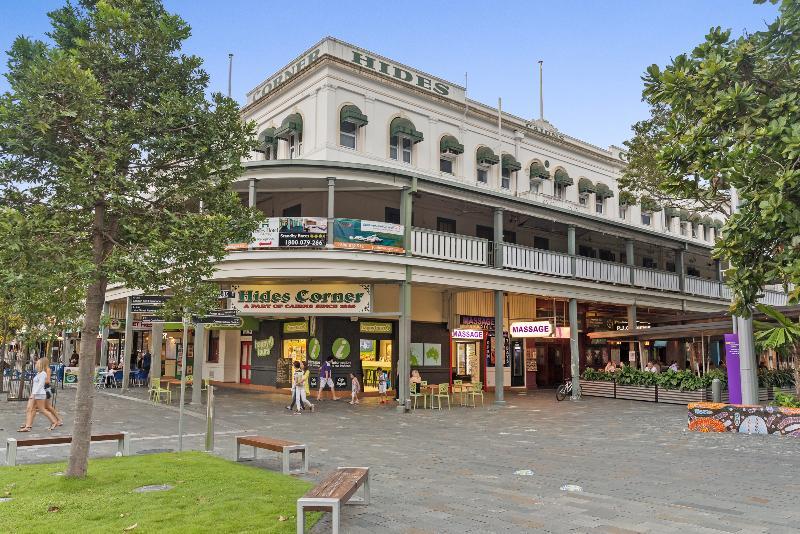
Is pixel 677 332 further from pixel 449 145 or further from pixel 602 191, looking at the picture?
pixel 449 145

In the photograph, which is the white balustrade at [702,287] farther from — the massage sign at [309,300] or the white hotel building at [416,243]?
the massage sign at [309,300]

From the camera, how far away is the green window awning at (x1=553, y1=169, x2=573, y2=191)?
30984 mm

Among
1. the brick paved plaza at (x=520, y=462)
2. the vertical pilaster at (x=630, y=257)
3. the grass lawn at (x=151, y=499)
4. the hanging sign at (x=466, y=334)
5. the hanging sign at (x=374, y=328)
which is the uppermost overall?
the vertical pilaster at (x=630, y=257)

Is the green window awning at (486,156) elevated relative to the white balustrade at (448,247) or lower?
elevated

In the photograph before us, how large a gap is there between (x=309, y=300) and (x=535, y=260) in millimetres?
8784

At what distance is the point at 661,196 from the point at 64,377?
2690 centimetres

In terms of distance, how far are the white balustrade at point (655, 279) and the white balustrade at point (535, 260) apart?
483cm

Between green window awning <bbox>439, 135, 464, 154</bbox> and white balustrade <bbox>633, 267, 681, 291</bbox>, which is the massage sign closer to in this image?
green window awning <bbox>439, 135, 464, 154</bbox>

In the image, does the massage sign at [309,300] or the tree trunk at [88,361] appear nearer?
the tree trunk at [88,361]

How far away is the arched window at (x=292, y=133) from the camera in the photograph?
24.0 meters

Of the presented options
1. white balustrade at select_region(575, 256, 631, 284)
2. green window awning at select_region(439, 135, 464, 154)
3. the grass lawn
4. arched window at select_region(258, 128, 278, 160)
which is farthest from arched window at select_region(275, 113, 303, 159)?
the grass lawn

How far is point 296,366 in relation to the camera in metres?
19.2

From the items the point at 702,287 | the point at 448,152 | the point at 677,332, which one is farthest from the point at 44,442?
the point at 702,287

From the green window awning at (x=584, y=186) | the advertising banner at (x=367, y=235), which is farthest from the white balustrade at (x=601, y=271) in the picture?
the advertising banner at (x=367, y=235)
